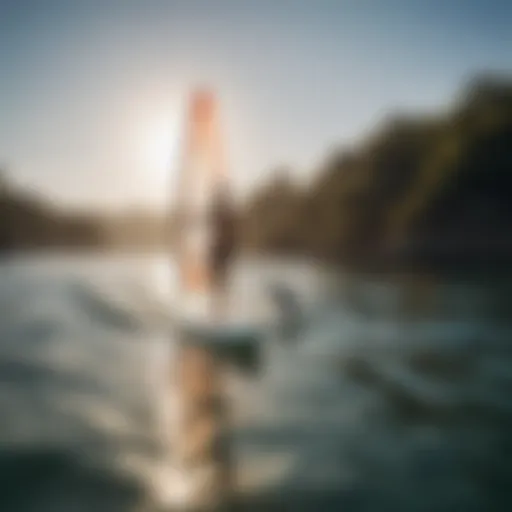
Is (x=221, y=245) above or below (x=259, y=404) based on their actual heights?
above

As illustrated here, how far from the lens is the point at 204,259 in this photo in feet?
10.4

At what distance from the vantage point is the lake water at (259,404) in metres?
2.48

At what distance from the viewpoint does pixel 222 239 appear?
127 inches

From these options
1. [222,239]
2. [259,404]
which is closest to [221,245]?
[222,239]

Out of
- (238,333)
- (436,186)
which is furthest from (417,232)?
(238,333)

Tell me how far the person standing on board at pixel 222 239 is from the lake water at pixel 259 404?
12 centimetres

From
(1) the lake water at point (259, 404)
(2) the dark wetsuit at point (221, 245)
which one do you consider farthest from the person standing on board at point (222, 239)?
(1) the lake water at point (259, 404)

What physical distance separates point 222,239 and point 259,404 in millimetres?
922

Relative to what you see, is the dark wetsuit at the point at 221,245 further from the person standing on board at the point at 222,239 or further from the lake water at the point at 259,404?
the lake water at the point at 259,404

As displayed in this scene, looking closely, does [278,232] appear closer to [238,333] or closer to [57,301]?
[238,333]

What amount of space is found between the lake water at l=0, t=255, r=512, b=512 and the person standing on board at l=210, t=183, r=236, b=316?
12 cm

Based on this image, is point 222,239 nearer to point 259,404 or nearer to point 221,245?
point 221,245

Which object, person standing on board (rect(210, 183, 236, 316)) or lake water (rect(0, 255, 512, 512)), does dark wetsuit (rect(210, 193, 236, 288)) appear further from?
lake water (rect(0, 255, 512, 512))

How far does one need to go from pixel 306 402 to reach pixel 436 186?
2.20m
